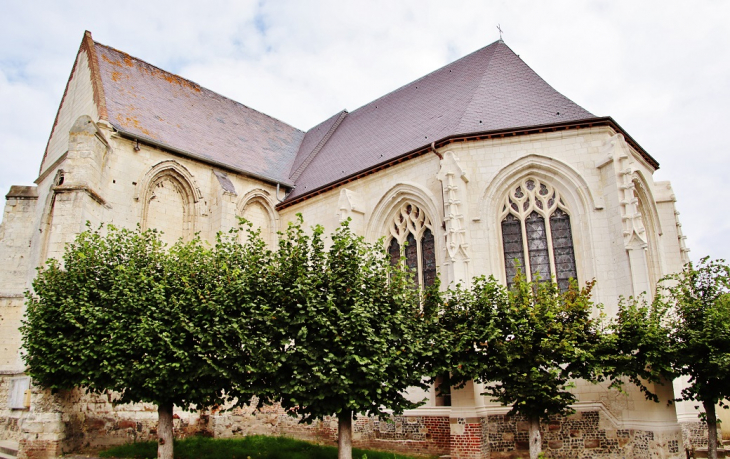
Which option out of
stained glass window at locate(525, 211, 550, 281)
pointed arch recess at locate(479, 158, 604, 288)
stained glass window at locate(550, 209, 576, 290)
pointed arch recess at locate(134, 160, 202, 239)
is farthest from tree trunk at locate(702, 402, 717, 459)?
pointed arch recess at locate(134, 160, 202, 239)

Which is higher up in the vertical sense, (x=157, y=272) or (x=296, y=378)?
(x=157, y=272)

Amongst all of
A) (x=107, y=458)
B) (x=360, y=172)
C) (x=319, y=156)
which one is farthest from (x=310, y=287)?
(x=319, y=156)

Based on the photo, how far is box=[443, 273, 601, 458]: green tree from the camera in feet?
36.0

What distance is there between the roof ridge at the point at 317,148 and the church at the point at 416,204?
3.17 feet

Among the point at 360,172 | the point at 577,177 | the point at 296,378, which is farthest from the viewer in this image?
the point at 360,172

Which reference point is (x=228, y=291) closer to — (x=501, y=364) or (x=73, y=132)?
(x=501, y=364)

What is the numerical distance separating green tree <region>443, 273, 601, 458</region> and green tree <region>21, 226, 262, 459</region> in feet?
16.1

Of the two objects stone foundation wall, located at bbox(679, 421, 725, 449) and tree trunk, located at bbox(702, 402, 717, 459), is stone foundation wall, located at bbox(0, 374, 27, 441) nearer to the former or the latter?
tree trunk, located at bbox(702, 402, 717, 459)

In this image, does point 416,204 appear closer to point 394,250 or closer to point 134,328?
point 394,250

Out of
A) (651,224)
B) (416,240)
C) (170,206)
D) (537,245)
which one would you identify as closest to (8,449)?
(170,206)

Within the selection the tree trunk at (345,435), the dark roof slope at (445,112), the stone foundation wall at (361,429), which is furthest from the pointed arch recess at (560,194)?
the tree trunk at (345,435)

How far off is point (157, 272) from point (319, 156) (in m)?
11.2

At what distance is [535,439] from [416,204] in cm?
753

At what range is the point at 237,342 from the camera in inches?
446
